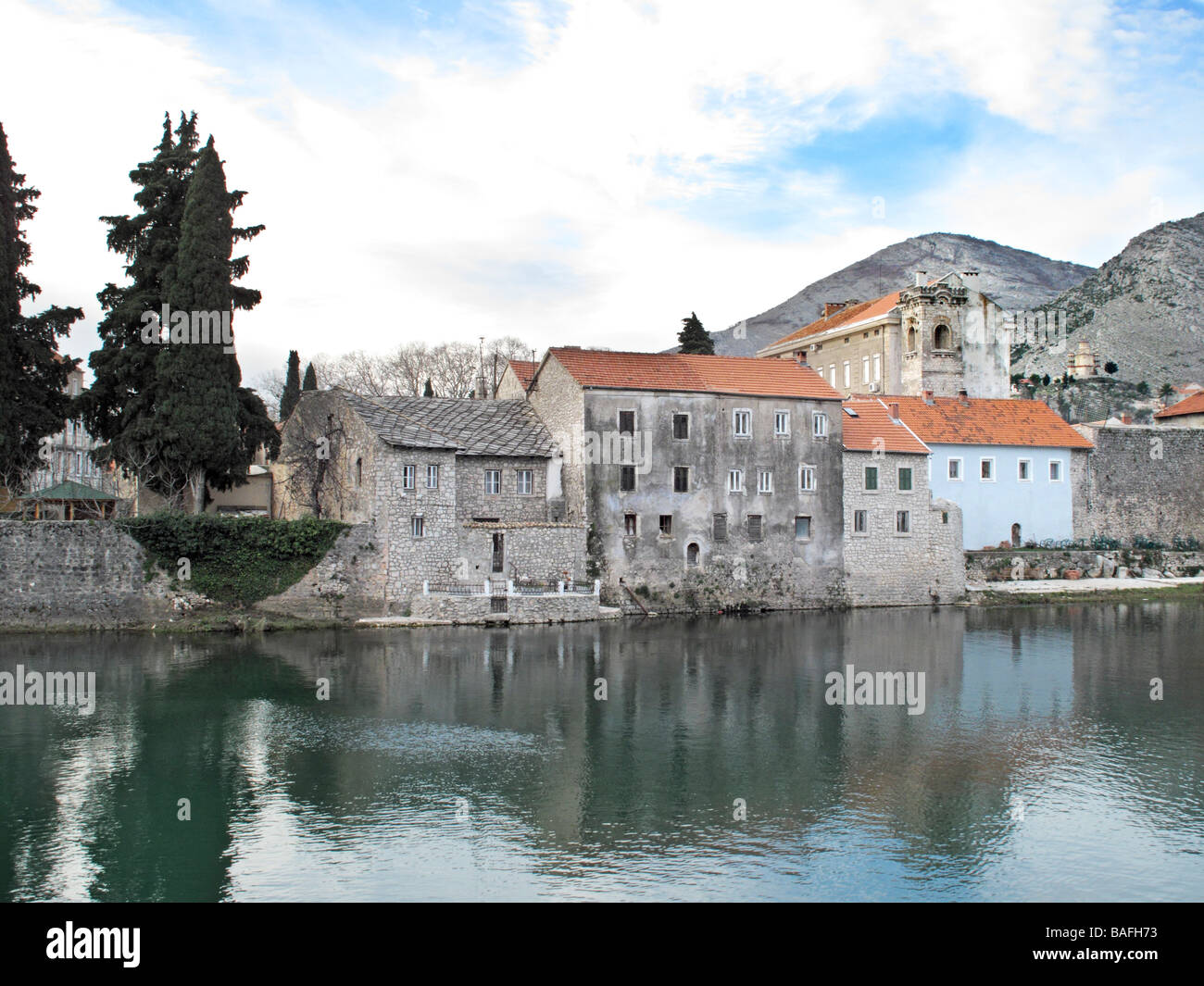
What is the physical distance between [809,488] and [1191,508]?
1047 inches

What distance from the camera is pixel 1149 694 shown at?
25.9 metres

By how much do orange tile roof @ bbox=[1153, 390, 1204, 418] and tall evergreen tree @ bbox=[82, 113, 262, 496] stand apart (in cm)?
5439

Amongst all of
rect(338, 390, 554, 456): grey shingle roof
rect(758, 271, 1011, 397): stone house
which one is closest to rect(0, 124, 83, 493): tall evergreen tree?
rect(338, 390, 554, 456): grey shingle roof

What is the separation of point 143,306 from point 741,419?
23.1m

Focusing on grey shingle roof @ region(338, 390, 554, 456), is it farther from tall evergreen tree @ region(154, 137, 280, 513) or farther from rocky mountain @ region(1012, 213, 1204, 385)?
rocky mountain @ region(1012, 213, 1204, 385)

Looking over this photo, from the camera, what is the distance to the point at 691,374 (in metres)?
43.1

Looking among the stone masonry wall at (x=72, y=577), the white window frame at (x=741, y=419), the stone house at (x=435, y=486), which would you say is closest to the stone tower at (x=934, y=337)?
the white window frame at (x=741, y=419)

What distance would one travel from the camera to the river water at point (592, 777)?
46.1ft

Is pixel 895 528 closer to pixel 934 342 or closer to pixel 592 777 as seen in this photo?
pixel 934 342

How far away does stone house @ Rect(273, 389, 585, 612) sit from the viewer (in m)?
37.1

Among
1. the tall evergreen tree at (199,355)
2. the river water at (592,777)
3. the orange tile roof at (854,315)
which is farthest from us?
the orange tile roof at (854,315)

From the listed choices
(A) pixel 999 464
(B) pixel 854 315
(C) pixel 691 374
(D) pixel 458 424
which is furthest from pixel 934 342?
(D) pixel 458 424

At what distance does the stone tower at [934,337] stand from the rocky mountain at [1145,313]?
129 ft

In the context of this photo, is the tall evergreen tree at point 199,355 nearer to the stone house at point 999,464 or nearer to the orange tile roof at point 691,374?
the orange tile roof at point 691,374
